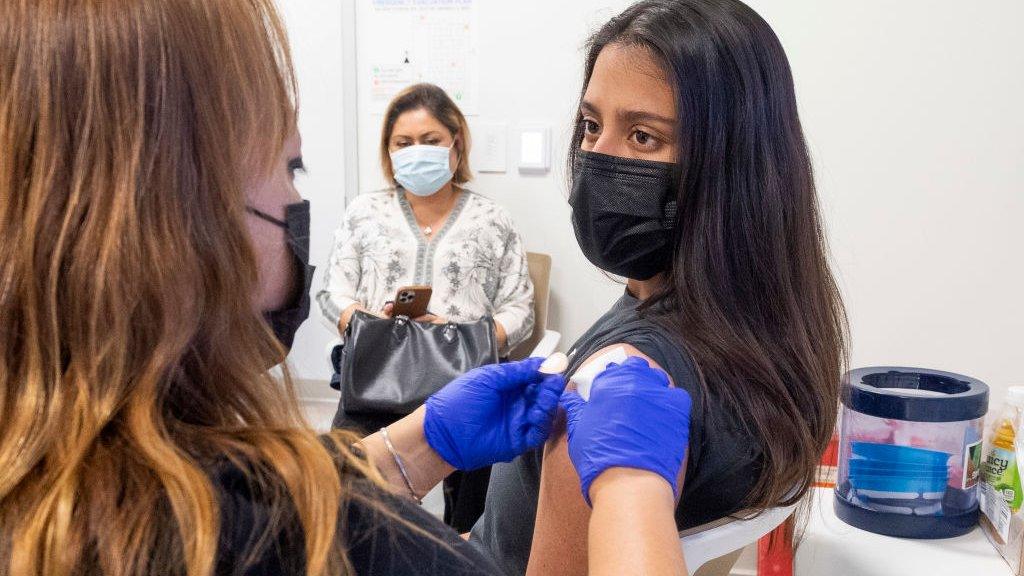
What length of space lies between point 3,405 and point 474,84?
8.21 feet

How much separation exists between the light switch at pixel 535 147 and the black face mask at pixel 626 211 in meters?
1.69

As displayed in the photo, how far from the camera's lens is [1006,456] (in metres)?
1.36

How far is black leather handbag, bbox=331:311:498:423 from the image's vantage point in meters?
2.27

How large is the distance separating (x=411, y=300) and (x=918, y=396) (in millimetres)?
1449

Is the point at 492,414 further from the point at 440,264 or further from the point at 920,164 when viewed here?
the point at 920,164

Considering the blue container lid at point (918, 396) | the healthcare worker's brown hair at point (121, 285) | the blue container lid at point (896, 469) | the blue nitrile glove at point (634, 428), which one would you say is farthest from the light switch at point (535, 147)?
the healthcare worker's brown hair at point (121, 285)

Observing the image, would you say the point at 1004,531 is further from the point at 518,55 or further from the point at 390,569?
the point at 518,55

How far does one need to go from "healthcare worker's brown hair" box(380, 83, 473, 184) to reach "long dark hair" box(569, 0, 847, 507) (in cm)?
176

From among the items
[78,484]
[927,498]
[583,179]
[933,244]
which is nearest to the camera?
[78,484]

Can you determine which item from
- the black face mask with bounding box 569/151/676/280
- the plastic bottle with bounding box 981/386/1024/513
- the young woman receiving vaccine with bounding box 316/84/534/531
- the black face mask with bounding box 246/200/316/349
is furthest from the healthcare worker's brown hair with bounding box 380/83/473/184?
the black face mask with bounding box 246/200/316/349

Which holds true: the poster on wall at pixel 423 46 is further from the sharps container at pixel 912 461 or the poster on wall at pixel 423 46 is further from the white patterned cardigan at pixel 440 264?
the sharps container at pixel 912 461

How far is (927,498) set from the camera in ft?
4.35

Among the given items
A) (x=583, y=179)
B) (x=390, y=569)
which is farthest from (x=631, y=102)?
(x=390, y=569)

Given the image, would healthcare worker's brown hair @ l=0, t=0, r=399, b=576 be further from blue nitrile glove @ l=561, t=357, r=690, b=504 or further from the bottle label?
the bottle label
